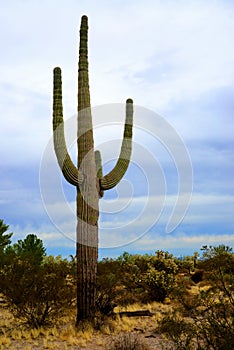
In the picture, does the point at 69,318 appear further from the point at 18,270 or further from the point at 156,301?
the point at 156,301

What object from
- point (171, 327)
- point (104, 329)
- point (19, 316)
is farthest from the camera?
point (19, 316)

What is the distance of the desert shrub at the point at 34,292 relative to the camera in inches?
473

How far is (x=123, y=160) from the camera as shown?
1392 centimetres

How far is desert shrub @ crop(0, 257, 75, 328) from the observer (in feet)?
39.4

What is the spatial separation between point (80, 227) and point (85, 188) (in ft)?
3.55

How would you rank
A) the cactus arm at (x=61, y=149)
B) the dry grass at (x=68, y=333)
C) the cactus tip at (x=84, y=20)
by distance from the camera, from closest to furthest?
the dry grass at (x=68, y=333) → the cactus arm at (x=61, y=149) → the cactus tip at (x=84, y=20)

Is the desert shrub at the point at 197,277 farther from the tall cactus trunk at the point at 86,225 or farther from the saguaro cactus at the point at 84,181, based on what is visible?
the tall cactus trunk at the point at 86,225

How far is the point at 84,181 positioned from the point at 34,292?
331 centimetres

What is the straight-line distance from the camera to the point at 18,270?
483 inches

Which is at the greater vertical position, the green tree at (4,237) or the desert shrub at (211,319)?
the green tree at (4,237)

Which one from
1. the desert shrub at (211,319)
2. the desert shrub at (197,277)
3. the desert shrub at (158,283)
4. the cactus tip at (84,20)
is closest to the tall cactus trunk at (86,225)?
the cactus tip at (84,20)

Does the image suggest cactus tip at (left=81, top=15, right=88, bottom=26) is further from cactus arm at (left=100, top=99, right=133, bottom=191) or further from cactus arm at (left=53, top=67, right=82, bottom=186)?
cactus arm at (left=100, top=99, right=133, bottom=191)

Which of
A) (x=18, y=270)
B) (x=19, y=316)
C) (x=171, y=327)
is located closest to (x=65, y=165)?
(x=18, y=270)

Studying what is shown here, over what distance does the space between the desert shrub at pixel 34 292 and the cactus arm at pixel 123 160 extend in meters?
3.03
